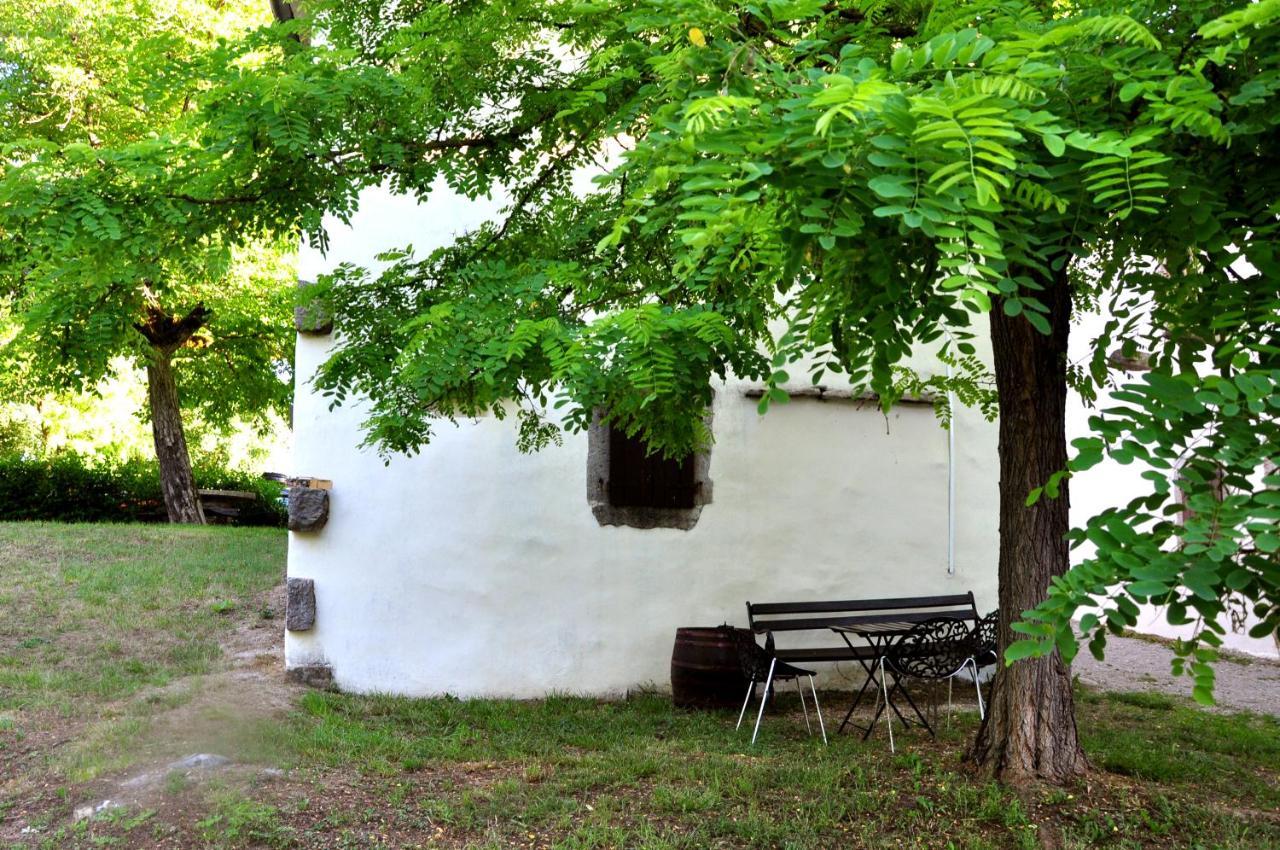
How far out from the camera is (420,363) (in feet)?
14.7

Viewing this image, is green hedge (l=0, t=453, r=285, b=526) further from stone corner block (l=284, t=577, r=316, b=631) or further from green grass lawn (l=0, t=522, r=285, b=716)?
stone corner block (l=284, t=577, r=316, b=631)

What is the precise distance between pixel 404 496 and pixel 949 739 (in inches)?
169

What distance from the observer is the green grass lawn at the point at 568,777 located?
491 centimetres

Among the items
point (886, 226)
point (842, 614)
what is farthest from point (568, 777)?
point (886, 226)

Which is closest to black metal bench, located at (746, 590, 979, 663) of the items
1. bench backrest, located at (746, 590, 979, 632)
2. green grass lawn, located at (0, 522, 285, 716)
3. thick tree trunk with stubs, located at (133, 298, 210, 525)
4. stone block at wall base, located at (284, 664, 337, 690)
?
bench backrest, located at (746, 590, 979, 632)

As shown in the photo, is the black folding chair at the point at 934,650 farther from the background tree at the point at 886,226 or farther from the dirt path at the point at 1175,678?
the dirt path at the point at 1175,678

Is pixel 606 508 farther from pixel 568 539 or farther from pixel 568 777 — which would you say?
pixel 568 777

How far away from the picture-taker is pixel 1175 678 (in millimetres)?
8188

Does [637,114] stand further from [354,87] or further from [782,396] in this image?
[782,396]

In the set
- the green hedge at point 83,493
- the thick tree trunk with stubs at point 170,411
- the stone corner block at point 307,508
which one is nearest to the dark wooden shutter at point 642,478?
the stone corner block at point 307,508

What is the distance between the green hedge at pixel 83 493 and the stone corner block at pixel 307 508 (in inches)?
471

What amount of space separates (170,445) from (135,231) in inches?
505

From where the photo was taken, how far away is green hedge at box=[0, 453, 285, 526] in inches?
685

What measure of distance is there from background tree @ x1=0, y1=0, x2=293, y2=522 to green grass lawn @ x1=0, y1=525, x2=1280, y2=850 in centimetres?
232
